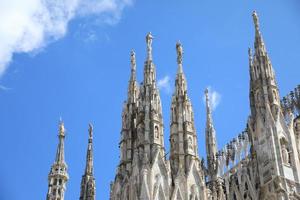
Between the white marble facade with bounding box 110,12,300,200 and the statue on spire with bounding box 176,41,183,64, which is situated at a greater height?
the statue on spire with bounding box 176,41,183,64

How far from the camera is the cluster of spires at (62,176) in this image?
30266 mm

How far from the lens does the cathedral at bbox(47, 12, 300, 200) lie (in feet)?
90.5

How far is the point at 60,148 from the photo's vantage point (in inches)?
1277

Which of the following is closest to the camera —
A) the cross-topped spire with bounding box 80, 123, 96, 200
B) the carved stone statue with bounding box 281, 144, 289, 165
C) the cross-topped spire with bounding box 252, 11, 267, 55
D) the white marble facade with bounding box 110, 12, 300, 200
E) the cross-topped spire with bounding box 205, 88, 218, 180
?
the white marble facade with bounding box 110, 12, 300, 200

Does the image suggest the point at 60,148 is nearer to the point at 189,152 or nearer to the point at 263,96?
the point at 189,152

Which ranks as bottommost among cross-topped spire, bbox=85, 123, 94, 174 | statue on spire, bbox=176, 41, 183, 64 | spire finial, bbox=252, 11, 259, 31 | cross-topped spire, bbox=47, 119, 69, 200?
cross-topped spire, bbox=47, 119, 69, 200

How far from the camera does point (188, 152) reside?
2898 cm

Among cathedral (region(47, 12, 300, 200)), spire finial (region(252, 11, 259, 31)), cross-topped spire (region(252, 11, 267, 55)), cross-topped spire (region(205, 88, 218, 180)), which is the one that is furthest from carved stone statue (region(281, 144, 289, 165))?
spire finial (region(252, 11, 259, 31))

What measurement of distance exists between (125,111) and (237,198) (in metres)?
7.51

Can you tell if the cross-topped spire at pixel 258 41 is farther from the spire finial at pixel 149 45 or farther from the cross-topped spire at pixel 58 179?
the cross-topped spire at pixel 58 179

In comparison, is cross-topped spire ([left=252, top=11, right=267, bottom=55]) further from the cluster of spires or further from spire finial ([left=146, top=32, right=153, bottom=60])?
the cluster of spires

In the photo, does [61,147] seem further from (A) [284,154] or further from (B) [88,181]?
(A) [284,154]

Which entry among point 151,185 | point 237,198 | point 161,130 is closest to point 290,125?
point 237,198

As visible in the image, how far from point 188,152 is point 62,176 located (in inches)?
254
